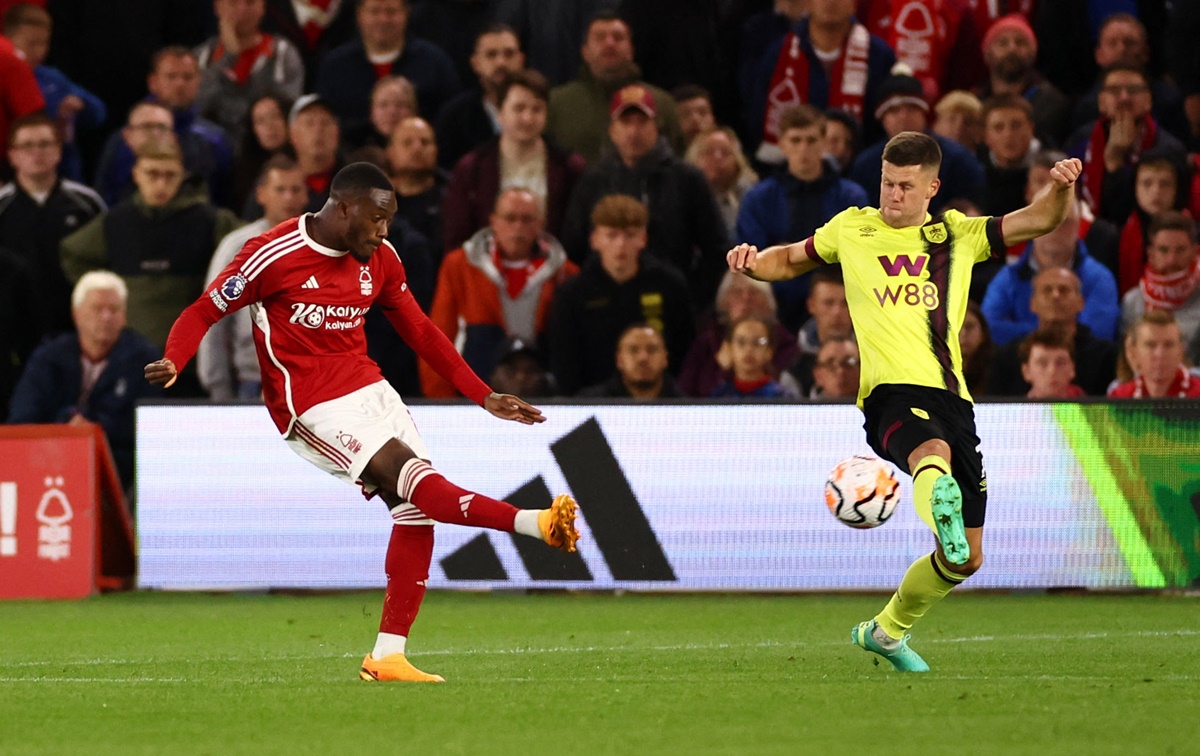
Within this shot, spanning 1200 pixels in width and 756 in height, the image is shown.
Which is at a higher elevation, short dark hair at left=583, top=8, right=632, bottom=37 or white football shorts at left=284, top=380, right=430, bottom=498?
short dark hair at left=583, top=8, right=632, bottom=37

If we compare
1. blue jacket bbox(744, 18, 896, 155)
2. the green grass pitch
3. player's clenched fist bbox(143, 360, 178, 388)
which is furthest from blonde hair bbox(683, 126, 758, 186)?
player's clenched fist bbox(143, 360, 178, 388)

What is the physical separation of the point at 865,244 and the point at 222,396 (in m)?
6.83

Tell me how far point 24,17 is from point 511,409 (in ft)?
30.4

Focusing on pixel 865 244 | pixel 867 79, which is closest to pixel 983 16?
pixel 867 79

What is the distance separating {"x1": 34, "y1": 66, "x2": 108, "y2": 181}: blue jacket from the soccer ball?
368 inches

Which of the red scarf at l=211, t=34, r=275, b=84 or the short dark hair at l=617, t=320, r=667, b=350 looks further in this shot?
the red scarf at l=211, t=34, r=275, b=84

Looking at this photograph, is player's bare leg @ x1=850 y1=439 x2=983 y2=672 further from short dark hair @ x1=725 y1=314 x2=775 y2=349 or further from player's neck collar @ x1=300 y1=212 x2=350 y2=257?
short dark hair @ x1=725 y1=314 x2=775 y2=349

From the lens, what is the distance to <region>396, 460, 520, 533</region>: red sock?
779cm

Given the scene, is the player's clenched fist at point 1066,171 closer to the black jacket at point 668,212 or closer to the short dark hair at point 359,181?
the short dark hair at point 359,181

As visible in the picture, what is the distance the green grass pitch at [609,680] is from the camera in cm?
635

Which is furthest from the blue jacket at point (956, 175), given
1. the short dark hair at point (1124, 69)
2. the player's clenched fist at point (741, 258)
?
the player's clenched fist at point (741, 258)

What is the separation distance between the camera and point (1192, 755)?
19.3ft

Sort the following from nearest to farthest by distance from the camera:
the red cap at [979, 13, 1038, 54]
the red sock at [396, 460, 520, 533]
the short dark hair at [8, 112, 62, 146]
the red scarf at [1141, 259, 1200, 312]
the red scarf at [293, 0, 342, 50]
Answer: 1. the red sock at [396, 460, 520, 533]
2. the red scarf at [1141, 259, 1200, 312]
3. the short dark hair at [8, 112, 62, 146]
4. the red cap at [979, 13, 1038, 54]
5. the red scarf at [293, 0, 342, 50]

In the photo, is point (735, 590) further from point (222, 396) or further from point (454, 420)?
point (222, 396)
